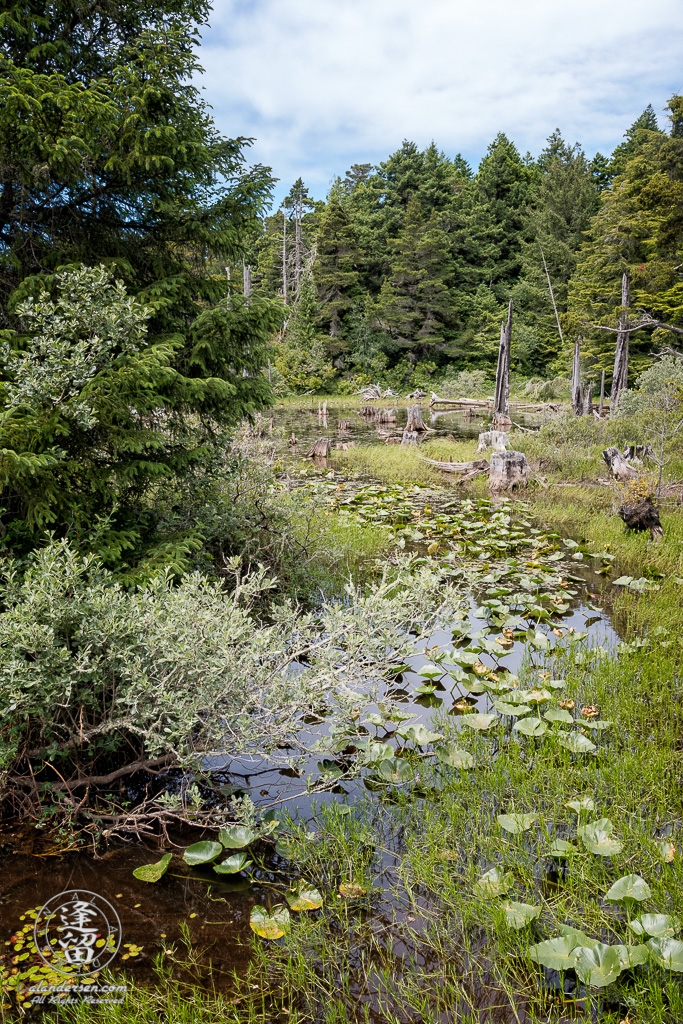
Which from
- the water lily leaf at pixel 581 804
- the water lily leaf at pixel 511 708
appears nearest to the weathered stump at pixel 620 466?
the water lily leaf at pixel 511 708

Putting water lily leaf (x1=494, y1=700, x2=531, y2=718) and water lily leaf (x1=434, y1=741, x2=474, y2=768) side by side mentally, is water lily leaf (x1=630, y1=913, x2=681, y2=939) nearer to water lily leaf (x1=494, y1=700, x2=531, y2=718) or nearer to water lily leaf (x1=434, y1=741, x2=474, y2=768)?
water lily leaf (x1=434, y1=741, x2=474, y2=768)

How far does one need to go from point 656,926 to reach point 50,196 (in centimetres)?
513

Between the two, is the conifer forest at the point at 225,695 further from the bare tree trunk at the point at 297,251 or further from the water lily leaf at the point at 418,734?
the bare tree trunk at the point at 297,251

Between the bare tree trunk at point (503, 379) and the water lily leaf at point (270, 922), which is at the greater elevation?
the bare tree trunk at point (503, 379)

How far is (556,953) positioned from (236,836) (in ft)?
4.41

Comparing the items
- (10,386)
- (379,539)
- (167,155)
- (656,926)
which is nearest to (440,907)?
(656,926)

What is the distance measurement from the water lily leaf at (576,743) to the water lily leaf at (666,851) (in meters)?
0.74

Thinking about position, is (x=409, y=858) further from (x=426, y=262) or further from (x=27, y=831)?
(x=426, y=262)

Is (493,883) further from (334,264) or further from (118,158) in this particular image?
(334,264)

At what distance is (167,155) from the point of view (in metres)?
3.91

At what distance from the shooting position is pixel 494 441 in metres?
13.5

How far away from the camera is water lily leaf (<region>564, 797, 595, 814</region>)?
8.87 feet

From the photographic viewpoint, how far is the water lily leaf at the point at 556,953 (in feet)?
6.25

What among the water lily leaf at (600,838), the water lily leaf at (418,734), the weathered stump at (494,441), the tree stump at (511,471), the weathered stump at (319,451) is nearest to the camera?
the water lily leaf at (600,838)
